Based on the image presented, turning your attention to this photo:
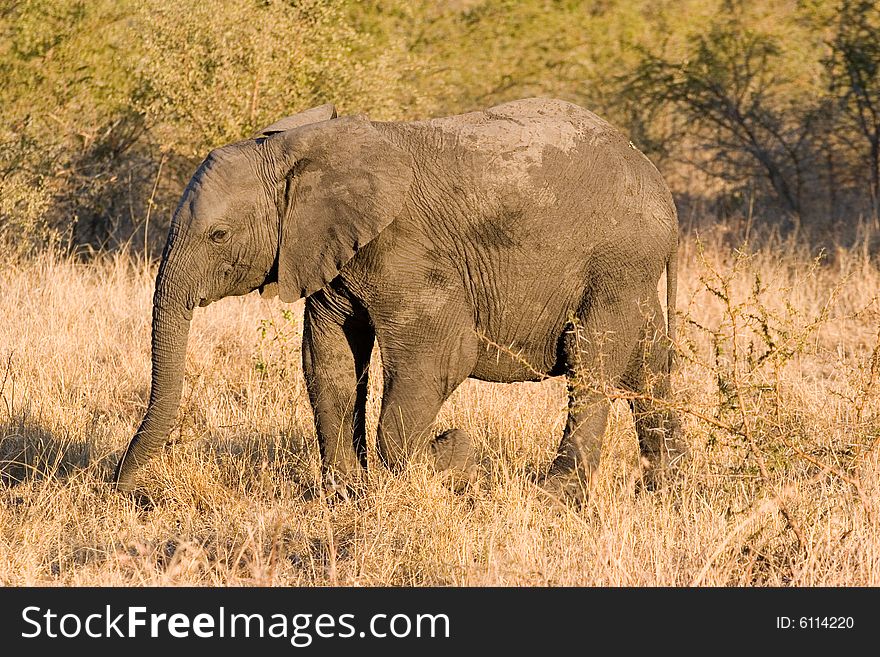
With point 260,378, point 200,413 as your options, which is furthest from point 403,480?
point 260,378

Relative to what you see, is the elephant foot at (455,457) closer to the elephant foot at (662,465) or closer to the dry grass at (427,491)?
the dry grass at (427,491)

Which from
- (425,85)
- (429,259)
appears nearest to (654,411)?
(429,259)

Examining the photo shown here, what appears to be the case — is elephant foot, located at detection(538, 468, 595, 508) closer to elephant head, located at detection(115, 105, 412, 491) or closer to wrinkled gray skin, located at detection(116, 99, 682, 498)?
wrinkled gray skin, located at detection(116, 99, 682, 498)

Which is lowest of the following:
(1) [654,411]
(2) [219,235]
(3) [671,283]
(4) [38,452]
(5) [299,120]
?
(4) [38,452]

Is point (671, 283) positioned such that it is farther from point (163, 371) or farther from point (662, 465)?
point (163, 371)

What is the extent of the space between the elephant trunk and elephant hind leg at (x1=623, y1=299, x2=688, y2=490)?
85.0 inches

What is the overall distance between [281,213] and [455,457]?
57.3 inches

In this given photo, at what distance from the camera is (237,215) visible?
5.67 meters

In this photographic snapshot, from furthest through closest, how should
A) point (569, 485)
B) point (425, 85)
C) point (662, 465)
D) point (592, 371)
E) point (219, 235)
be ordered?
point (425, 85) < point (662, 465) < point (569, 485) < point (592, 371) < point (219, 235)

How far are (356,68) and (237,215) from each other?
7.07 meters

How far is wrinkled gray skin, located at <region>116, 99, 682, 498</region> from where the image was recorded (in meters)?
5.73

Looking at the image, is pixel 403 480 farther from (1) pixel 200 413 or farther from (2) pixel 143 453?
(1) pixel 200 413

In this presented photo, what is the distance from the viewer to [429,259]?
231 inches

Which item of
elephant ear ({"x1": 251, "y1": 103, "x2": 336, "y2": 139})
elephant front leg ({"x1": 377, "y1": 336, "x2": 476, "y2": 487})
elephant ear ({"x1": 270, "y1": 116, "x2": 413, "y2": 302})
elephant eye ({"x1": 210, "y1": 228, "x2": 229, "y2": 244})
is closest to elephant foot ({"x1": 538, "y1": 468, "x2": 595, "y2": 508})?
elephant front leg ({"x1": 377, "y1": 336, "x2": 476, "y2": 487})
